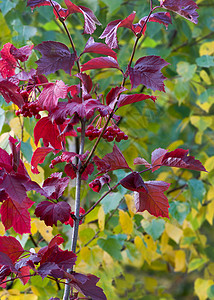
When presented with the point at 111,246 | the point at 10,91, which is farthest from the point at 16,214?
the point at 111,246

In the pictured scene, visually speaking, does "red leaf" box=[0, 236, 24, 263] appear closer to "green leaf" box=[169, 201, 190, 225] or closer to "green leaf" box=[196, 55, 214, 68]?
"green leaf" box=[169, 201, 190, 225]

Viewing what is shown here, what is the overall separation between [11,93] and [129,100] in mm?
139

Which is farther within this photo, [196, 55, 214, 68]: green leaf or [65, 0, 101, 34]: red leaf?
[196, 55, 214, 68]: green leaf

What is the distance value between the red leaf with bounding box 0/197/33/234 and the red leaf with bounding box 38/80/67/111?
0.37ft

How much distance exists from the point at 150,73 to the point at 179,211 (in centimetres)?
57

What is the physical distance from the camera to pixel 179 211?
94 cm

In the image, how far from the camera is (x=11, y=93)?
452mm

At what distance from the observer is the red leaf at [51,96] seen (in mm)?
454

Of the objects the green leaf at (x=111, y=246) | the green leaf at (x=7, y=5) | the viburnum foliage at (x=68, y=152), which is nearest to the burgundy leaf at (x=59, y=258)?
the viburnum foliage at (x=68, y=152)

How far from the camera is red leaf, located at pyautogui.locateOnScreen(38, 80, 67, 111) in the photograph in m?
0.45

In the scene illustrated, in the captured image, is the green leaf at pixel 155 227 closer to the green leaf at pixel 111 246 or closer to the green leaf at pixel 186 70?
the green leaf at pixel 111 246

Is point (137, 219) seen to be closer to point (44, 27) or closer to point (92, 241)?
point (92, 241)

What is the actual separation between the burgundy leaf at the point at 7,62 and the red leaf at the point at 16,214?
190 millimetres

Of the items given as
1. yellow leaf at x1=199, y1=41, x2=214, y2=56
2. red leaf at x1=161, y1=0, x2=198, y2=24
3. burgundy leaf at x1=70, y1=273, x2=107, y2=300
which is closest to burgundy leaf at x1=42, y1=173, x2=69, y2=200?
burgundy leaf at x1=70, y1=273, x2=107, y2=300
